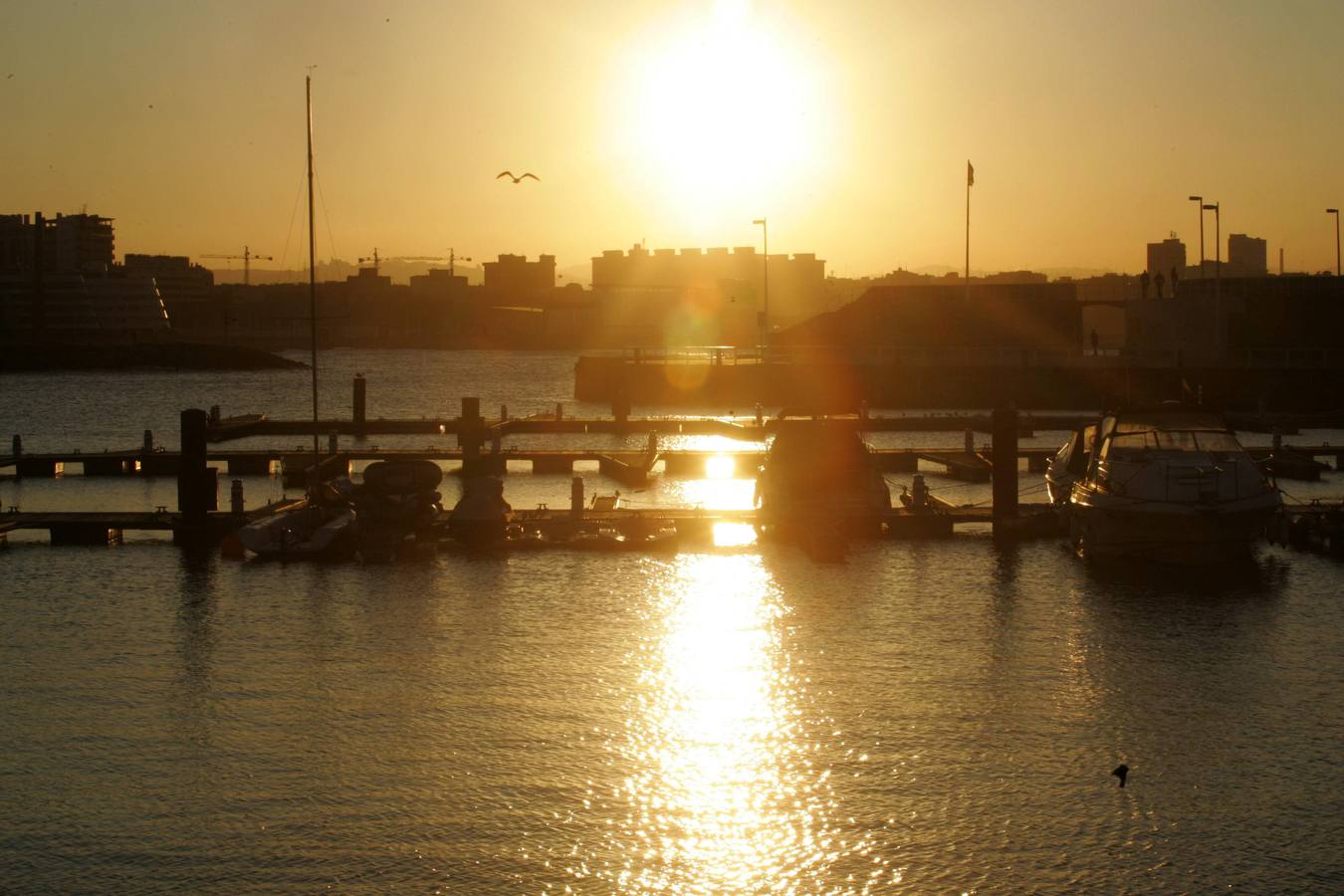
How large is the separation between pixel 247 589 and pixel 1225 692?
1385cm

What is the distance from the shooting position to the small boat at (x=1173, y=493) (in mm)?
20875

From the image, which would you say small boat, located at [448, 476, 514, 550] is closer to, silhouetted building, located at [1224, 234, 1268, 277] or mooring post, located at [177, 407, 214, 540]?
mooring post, located at [177, 407, 214, 540]

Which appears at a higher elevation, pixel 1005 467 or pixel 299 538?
pixel 1005 467

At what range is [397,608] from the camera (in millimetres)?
19578

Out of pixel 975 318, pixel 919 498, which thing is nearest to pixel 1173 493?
pixel 919 498

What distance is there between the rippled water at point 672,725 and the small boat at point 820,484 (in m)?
1.50

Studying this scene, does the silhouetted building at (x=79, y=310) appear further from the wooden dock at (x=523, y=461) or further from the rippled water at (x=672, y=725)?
the rippled water at (x=672, y=725)

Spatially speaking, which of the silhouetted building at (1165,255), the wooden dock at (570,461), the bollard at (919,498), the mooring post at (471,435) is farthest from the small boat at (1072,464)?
the silhouetted building at (1165,255)

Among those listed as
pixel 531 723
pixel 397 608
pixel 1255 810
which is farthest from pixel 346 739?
pixel 1255 810

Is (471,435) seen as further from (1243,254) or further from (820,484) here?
(1243,254)

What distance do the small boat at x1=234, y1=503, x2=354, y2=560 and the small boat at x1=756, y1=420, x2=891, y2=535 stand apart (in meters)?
7.35

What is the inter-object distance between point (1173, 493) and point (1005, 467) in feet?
15.0

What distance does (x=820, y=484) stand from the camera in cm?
2481

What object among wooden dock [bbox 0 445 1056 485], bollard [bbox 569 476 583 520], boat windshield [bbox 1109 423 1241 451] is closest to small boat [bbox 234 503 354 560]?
bollard [bbox 569 476 583 520]
